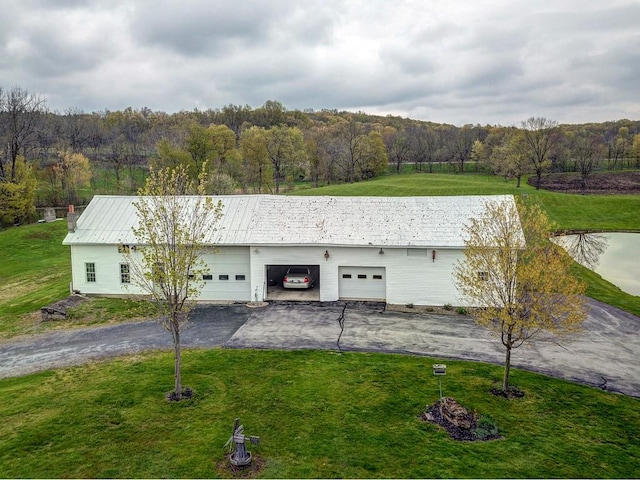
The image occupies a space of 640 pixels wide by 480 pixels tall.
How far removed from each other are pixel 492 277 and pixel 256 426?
828 centimetres

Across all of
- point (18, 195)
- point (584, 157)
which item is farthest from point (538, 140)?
Result: point (18, 195)

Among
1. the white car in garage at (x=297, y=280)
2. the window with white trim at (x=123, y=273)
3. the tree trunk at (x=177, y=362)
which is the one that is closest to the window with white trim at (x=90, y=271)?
the window with white trim at (x=123, y=273)

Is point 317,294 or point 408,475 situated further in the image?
point 317,294

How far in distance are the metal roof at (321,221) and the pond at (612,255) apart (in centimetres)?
888

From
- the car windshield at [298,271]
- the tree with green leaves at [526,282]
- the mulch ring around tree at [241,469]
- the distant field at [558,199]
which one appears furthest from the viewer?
the distant field at [558,199]

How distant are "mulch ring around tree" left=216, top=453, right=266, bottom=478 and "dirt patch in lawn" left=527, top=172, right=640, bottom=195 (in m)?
67.0

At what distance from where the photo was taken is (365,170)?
272 ft

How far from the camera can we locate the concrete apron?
1580 cm

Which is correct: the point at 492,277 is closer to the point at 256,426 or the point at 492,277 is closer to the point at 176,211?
the point at 256,426

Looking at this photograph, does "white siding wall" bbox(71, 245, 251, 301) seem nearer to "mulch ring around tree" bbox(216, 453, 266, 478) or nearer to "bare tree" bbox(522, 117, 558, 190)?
"mulch ring around tree" bbox(216, 453, 266, 478)

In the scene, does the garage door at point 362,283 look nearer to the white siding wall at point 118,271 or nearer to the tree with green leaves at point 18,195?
the white siding wall at point 118,271

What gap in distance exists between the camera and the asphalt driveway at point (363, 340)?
1627 cm

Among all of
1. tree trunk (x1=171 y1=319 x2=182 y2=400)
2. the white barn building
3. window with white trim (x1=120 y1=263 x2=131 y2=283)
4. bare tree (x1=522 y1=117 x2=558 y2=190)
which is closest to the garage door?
the white barn building

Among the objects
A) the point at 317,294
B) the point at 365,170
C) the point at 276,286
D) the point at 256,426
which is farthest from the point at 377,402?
the point at 365,170
